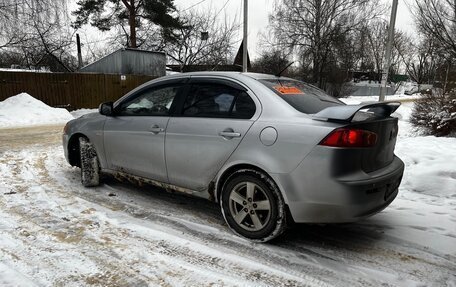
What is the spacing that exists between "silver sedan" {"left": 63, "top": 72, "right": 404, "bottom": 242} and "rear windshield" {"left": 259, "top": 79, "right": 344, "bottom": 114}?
0.05 ft

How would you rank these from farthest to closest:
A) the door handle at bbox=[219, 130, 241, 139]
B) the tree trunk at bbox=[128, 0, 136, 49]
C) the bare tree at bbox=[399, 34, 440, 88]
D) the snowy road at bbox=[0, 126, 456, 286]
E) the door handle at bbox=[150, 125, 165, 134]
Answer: the bare tree at bbox=[399, 34, 440, 88] < the tree trunk at bbox=[128, 0, 136, 49] < the door handle at bbox=[150, 125, 165, 134] < the door handle at bbox=[219, 130, 241, 139] < the snowy road at bbox=[0, 126, 456, 286]

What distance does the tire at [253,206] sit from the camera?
10.1ft

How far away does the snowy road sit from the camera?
8.78 ft

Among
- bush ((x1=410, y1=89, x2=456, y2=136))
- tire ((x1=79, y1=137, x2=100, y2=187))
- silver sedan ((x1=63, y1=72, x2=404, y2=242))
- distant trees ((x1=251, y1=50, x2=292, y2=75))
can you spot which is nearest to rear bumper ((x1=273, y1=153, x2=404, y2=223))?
silver sedan ((x1=63, y1=72, x2=404, y2=242))

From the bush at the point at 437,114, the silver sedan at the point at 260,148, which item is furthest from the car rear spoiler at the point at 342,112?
the bush at the point at 437,114

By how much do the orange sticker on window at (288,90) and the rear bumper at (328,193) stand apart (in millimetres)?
862

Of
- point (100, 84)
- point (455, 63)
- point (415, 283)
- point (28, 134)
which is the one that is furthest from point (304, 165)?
point (100, 84)

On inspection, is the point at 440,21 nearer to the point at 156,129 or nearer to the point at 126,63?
the point at 156,129

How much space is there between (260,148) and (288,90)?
766mm

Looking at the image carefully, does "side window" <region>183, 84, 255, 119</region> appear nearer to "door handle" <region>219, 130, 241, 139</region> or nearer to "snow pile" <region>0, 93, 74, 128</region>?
"door handle" <region>219, 130, 241, 139</region>

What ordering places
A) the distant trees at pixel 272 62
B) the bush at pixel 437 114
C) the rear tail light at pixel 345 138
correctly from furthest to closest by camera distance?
the distant trees at pixel 272 62
the bush at pixel 437 114
the rear tail light at pixel 345 138

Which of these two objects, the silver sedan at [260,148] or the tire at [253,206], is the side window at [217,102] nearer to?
the silver sedan at [260,148]

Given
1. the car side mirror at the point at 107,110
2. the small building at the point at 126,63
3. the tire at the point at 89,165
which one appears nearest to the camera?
the car side mirror at the point at 107,110

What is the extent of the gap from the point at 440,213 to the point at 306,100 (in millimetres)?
2105
